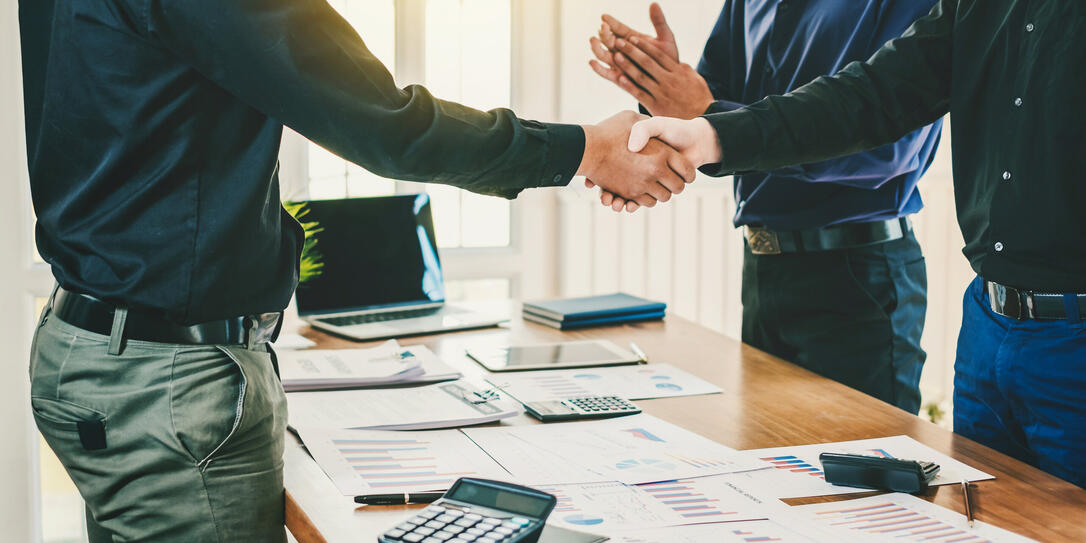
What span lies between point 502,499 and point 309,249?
1.40m

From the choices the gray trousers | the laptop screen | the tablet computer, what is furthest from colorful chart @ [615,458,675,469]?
the laptop screen

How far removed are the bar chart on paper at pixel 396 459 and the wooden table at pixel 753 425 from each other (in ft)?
0.07

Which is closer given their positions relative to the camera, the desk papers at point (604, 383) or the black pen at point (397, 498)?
the black pen at point (397, 498)

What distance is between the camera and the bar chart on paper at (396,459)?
1132 millimetres

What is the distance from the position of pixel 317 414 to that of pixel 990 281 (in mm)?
1018

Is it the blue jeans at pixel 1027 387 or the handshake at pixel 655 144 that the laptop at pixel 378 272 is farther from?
the blue jeans at pixel 1027 387

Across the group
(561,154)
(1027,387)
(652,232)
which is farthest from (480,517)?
(652,232)

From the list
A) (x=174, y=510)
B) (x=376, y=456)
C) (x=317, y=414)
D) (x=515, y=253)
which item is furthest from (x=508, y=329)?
(x=515, y=253)

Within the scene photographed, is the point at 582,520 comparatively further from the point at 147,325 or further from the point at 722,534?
the point at 147,325

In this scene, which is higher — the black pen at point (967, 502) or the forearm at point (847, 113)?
the forearm at point (847, 113)

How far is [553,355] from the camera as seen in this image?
183cm

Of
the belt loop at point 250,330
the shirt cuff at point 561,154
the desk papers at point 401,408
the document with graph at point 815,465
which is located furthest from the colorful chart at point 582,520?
the shirt cuff at point 561,154

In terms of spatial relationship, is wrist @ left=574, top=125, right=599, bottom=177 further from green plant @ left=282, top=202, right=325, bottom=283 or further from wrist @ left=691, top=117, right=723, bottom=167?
green plant @ left=282, top=202, right=325, bottom=283

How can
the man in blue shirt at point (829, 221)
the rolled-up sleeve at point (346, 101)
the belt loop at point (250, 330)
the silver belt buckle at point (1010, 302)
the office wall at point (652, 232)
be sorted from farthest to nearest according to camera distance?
1. the office wall at point (652, 232)
2. the man in blue shirt at point (829, 221)
3. the silver belt buckle at point (1010, 302)
4. the belt loop at point (250, 330)
5. the rolled-up sleeve at point (346, 101)
